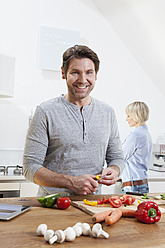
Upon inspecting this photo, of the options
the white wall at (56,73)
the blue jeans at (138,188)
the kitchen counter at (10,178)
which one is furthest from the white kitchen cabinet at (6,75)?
the blue jeans at (138,188)

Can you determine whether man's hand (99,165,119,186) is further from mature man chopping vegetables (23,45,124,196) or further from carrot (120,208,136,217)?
carrot (120,208,136,217)

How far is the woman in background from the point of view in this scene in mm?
3082

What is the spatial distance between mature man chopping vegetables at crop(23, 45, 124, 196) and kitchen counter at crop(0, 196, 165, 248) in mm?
309

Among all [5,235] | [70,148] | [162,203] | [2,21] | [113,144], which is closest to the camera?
[5,235]

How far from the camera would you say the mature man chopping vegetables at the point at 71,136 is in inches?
68.1

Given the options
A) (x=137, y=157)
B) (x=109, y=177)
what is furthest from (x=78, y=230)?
(x=137, y=157)

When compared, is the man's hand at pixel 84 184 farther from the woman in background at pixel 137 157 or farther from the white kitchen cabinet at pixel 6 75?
the white kitchen cabinet at pixel 6 75

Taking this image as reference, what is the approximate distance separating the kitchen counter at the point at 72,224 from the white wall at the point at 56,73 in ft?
7.71

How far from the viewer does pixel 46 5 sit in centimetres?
384

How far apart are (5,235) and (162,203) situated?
2.95ft

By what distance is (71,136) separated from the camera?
1.78m

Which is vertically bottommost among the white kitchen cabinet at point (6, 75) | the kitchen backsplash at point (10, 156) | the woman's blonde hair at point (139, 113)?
the kitchen backsplash at point (10, 156)

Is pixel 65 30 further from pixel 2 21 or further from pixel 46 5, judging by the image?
pixel 2 21

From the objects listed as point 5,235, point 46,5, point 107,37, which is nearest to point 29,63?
point 46,5
